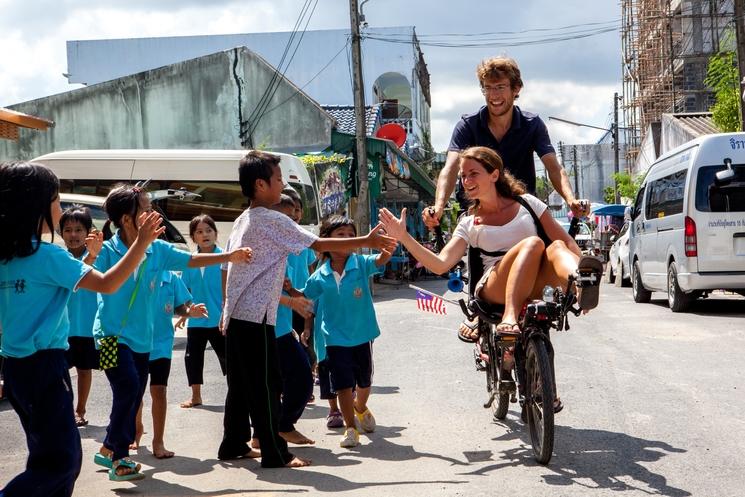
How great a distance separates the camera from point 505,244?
6.37 metres

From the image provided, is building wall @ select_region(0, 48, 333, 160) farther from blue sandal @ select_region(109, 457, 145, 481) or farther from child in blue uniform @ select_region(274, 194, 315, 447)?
blue sandal @ select_region(109, 457, 145, 481)

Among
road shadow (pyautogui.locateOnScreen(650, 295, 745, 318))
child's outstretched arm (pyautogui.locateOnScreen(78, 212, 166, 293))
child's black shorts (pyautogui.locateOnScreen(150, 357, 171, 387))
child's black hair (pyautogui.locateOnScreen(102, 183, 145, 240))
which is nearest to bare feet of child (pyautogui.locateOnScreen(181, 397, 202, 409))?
child's black shorts (pyautogui.locateOnScreen(150, 357, 171, 387))

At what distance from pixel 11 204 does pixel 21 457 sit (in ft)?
9.73

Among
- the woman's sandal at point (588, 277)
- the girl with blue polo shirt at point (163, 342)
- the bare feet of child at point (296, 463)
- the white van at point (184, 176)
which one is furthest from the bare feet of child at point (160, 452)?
the white van at point (184, 176)

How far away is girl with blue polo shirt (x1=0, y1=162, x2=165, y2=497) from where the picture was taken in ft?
13.9

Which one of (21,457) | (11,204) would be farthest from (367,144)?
(11,204)

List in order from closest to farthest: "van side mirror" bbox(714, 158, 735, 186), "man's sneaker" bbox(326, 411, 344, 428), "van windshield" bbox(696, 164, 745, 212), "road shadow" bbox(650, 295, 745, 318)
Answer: "man's sneaker" bbox(326, 411, 344, 428) → "van side mirror" bbox(714, 158, 735, 186) → "van windshield" bbox(696, 164, 745, 212) → "road shadow" bbox(650, 295, 745, 318)

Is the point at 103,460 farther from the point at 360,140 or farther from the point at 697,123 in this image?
the point at 697,123

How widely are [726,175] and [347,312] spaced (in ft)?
28.8

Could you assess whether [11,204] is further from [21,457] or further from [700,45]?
[700,45]

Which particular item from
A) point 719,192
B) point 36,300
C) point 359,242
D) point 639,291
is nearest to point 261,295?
point 359,242

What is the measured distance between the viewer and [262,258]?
5.83 m

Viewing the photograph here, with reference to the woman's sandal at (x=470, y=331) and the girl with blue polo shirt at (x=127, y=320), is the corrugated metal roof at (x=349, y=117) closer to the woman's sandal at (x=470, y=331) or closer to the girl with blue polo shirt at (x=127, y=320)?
the woman's sandal at (x=470, y=331)

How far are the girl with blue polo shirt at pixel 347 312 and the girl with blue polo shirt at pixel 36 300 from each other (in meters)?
2.62
